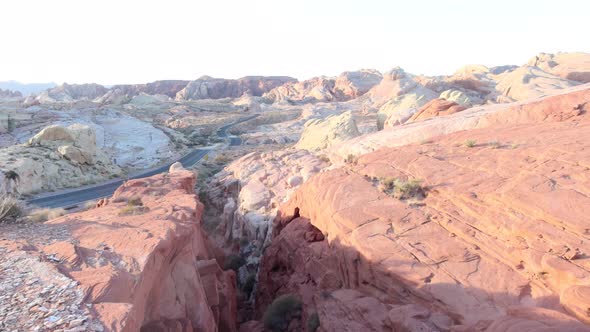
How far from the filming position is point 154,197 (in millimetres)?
14344

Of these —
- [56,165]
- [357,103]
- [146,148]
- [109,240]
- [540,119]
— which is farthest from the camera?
[357,103]

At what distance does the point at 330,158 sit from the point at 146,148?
35.1 meters

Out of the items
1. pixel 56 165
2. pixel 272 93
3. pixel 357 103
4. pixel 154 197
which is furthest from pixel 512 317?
pixel 272 93

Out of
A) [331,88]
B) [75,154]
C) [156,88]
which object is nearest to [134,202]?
[75,154]

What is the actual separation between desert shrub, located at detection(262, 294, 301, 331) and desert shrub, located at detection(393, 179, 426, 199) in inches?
171

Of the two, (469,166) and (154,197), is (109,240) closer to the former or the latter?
(154,197)

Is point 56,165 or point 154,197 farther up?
point 154,197

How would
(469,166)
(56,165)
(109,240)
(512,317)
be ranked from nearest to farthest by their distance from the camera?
(512,317)
(109,240)
(469,166)
(56,165)

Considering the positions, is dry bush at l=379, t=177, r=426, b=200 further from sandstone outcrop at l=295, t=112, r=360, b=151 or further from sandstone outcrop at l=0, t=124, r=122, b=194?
sandstone outcrop at l=0, t=124, r=122, b=194

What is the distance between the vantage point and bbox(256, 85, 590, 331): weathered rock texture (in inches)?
279

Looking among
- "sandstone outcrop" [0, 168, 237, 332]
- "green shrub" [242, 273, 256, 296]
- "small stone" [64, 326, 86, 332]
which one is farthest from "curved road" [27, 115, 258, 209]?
"small stone" [64, 326, 86, 332]

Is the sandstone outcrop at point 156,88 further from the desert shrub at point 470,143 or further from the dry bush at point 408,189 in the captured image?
the dry bush at point 408,189

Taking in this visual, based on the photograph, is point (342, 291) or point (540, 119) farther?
point (540, 119)

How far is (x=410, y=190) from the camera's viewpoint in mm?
10617
